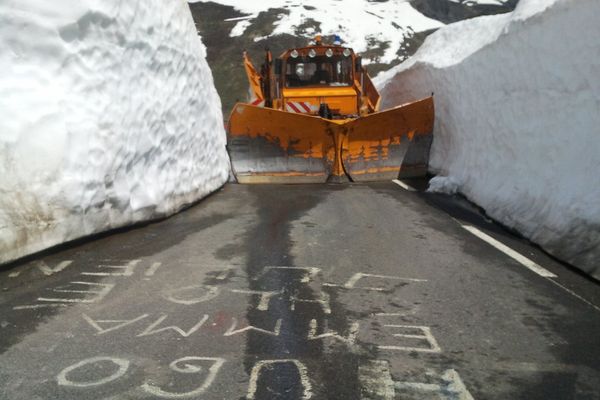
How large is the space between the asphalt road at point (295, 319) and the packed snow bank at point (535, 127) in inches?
19.3

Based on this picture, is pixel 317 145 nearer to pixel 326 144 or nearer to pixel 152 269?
pixel 326 144

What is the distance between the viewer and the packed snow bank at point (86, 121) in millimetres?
4703

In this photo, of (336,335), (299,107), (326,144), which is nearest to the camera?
(336,335)

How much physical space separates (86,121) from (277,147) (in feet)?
16.3

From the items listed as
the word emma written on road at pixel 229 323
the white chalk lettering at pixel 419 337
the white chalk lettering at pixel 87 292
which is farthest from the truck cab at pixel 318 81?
the white chalk lettering at pixel 419 337

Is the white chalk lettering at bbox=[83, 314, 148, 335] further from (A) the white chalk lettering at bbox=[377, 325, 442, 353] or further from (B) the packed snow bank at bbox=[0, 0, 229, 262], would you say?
(A) the white chalk lettering at bbox=[377, 325, 442, 353]

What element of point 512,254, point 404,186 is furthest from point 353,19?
point 512,254

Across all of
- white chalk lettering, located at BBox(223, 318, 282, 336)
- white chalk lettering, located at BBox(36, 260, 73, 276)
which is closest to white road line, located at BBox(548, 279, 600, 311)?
white chalk lettering, located at BBox(223, 318, 282, 336)

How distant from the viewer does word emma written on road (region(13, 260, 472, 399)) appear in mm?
2797

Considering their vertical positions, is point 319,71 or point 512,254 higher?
point 319,71

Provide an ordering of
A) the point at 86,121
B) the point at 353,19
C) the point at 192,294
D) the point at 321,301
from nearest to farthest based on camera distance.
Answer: the point at 321,301
the point at 192,294
the point at 86,121
the point at 353,19

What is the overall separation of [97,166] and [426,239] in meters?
3.44

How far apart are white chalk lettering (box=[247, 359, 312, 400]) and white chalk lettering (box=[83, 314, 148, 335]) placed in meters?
1.02

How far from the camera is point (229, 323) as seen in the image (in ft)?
11.5
